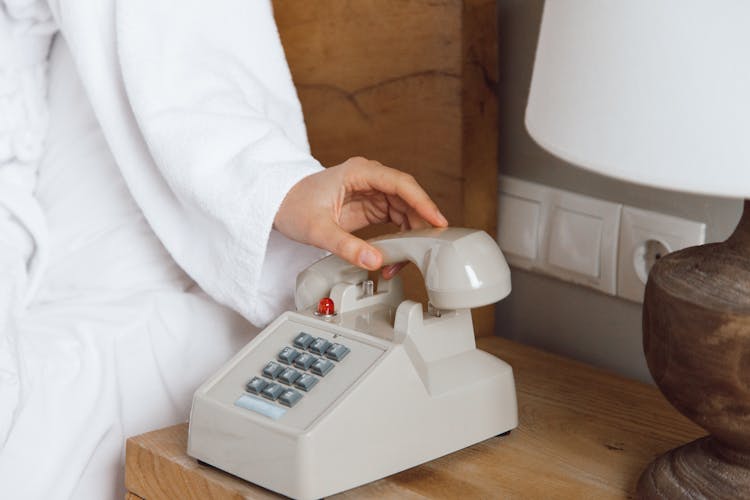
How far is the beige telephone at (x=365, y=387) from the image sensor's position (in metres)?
0.81

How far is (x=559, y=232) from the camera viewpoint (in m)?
1.18

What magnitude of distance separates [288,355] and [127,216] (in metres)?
0.31

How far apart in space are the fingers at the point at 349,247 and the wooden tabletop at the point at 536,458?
0.17 metres

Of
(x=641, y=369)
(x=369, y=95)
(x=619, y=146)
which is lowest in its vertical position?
(x=641, y=369)

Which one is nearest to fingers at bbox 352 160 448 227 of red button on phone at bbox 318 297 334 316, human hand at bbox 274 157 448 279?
human hand at bbox 274 157 448 279

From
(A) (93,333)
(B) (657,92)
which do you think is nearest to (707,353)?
(B) (657,92)

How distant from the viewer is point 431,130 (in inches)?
46.4

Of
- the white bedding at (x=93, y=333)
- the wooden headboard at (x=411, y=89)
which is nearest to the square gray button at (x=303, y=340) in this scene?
the white bedding at (x=93, y=333)

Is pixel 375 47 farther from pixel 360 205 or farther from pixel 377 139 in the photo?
pixel 360 205

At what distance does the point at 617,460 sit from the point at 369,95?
0.51 metres

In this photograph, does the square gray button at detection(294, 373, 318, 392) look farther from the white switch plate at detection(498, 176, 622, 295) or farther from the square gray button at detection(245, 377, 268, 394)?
the white switch plate at detection(498, 176, 622, 295)

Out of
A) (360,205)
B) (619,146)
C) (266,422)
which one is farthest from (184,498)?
(619,146)

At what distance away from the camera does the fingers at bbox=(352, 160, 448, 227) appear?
0.94 meters

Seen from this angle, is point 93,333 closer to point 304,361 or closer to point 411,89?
point 304,361
